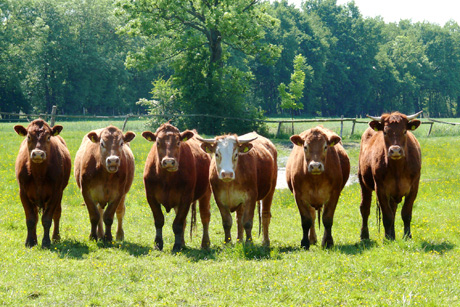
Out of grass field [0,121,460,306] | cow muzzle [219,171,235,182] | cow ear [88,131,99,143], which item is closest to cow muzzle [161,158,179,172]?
cow muzzle [219,171,235,182]

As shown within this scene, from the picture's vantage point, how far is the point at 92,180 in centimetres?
988

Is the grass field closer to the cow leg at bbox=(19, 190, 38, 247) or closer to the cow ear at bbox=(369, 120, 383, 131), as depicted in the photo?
the cow leg at bbox=(19, 190, 38, 247)

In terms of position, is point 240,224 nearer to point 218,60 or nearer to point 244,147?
point 244,147

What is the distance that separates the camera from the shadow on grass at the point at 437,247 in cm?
853

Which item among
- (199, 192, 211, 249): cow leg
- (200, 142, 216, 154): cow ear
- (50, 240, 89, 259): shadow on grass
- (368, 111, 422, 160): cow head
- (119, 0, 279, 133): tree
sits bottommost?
(50, 240, 89, 259): shadow on grass

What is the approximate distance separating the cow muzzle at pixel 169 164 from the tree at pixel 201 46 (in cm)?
2360

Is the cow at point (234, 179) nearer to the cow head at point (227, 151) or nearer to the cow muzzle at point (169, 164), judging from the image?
the cow head at point (227, 151)

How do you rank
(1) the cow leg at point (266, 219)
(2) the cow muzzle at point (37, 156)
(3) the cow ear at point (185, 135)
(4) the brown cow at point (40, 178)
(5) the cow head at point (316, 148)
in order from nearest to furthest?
(5) the cow head at point (316, 148) < (2) the cow muzzle at point (37, 156) < (4) the brown cow at point (40, 178) < (3) the cow ear at point (185, 135) < (1) the cow leg at point (266, 219)

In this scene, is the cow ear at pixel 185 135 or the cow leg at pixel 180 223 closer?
the cow leg at pixel 180 223

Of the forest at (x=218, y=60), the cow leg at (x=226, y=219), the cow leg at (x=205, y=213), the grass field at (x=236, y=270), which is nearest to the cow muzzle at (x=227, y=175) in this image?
the cow leg at (x=226, y=219)

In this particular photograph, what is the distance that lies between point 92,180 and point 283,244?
3.68 meters

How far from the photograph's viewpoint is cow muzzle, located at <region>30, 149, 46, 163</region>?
9055 millimetres

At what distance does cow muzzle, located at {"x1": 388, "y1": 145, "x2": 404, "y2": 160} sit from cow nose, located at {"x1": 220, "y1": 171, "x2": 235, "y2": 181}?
260 centimetres

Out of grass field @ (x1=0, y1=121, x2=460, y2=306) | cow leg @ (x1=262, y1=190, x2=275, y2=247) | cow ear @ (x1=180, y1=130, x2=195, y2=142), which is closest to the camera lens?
grass field @ (x1=0, y1=121, x2=460, y2=306)
